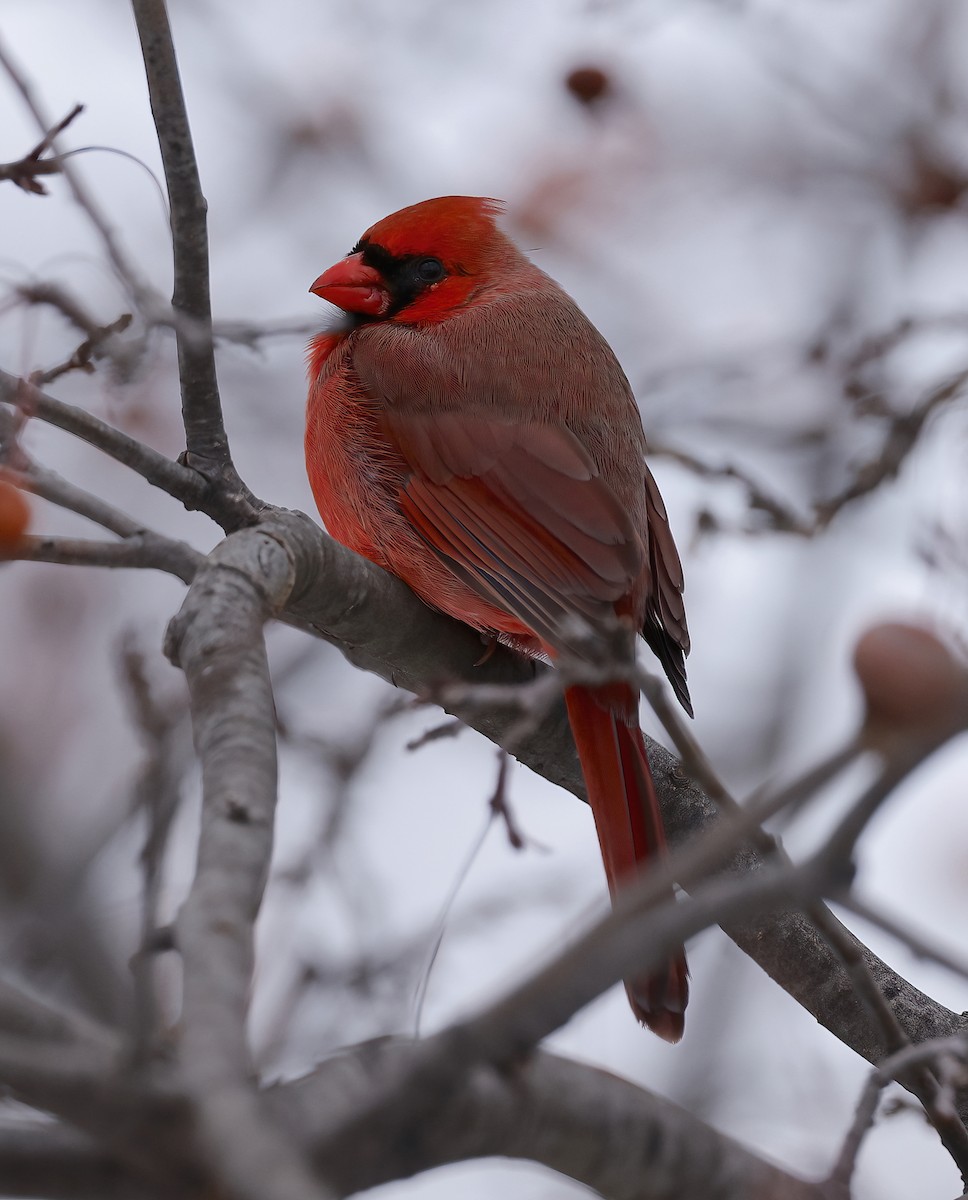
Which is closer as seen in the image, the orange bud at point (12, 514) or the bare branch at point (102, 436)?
the orange bud at point (12, 514)

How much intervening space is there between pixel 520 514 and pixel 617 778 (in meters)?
0.66

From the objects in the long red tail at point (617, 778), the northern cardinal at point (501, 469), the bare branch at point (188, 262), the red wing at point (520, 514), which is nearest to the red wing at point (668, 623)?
the northern cardinal at point (501, 469)

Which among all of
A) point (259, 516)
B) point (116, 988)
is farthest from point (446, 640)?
point (116, 988)

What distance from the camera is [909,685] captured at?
966 millimetres

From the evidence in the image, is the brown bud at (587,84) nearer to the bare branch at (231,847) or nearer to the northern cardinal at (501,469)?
the northern cardinal at (501,469)

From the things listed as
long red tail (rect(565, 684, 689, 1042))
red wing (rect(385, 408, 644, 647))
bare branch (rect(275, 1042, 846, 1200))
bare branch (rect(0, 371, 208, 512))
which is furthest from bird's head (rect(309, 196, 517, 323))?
bare branch (rect(275, 1042, 846, 1200))

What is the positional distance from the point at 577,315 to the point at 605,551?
0.86 metres

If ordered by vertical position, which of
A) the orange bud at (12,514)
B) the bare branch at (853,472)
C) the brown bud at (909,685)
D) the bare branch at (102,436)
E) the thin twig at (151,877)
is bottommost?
the thin twig at (151,877)

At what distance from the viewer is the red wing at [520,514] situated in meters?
2.61

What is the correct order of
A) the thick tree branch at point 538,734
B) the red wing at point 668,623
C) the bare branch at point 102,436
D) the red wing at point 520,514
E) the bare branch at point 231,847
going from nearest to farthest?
the bare branch at point 231,847 < the bare branch at point 102,436 < the thick tree branch at point 538,734 < the red wing at point 520,514 < the red wing at point 668,623

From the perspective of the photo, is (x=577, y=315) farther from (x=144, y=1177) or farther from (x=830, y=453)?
(x=144, y=1177)

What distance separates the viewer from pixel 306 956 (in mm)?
3238

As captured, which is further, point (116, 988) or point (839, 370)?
point (839, 370)

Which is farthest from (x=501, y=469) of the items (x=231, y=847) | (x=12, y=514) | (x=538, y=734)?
(x=231, y=847)
